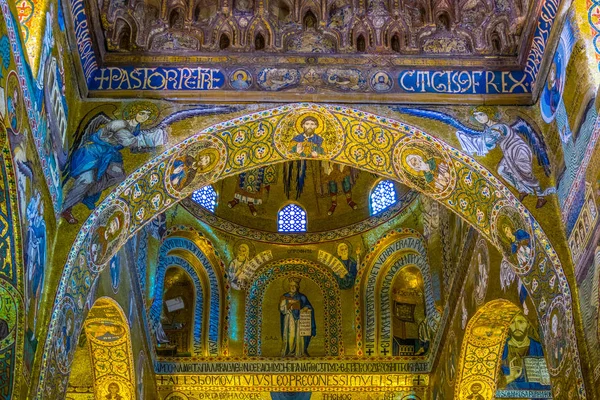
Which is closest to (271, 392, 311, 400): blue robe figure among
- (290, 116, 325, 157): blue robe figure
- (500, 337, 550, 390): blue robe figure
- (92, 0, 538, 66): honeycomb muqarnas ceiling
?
(500, 337, 550, 390): blue robe figure

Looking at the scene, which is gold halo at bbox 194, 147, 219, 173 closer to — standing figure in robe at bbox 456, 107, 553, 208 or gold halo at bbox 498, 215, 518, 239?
standing figure in robe at bbox 456, 107, 553, 208

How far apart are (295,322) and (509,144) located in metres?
7.06

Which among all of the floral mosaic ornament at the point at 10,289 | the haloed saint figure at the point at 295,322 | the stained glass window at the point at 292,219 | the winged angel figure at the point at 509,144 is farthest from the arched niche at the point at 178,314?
the floral mosaic ornament at the point at 10,289

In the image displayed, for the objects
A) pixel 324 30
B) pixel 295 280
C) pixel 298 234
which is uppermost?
pixel 324 30

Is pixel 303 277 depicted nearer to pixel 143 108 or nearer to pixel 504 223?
pixel 143 108

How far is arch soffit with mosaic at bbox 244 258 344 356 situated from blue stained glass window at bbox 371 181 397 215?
Result: 1.53m

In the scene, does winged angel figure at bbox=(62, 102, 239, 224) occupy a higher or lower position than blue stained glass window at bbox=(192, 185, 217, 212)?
lower

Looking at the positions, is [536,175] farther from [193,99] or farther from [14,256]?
[14,256]

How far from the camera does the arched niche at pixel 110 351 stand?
1340 centimetres

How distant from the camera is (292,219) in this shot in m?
18.1

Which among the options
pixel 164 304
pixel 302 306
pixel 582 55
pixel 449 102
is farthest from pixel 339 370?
pixel 582 55

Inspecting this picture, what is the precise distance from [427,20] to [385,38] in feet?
2.02

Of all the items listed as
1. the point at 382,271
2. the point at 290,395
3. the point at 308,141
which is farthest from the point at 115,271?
the point at 382,271

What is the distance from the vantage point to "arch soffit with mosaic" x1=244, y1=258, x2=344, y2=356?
55.4 feet
